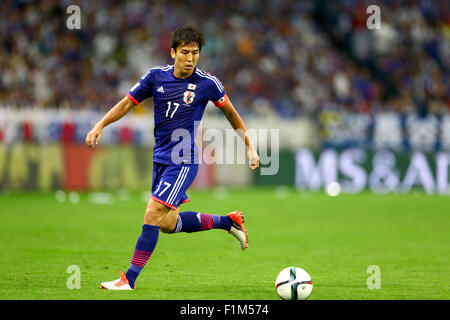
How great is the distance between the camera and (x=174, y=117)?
7266 millimetres

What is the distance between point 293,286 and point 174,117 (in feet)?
6.65

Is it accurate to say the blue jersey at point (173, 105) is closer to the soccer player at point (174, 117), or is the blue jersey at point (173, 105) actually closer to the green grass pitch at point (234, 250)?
the soccer player at point (174, 117)

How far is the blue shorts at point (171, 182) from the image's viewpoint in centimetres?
703

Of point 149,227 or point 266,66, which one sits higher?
point 266,66

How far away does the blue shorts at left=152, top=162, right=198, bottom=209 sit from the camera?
7031 millimetres

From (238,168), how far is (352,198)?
4.15 m

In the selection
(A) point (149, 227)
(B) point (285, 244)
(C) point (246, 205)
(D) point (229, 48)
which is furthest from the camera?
(D) point (229, 48)

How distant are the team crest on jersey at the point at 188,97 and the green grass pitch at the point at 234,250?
1.77 m

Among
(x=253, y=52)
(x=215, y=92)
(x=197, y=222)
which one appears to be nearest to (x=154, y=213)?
(x=197, y=222)

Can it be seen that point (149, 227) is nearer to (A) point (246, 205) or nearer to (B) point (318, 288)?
(B) point (318, 288)

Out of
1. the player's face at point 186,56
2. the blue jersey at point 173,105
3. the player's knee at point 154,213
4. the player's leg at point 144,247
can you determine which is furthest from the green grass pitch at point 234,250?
the player's face at point 186,56

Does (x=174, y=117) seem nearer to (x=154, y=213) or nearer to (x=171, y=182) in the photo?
(x=171, y=182)
